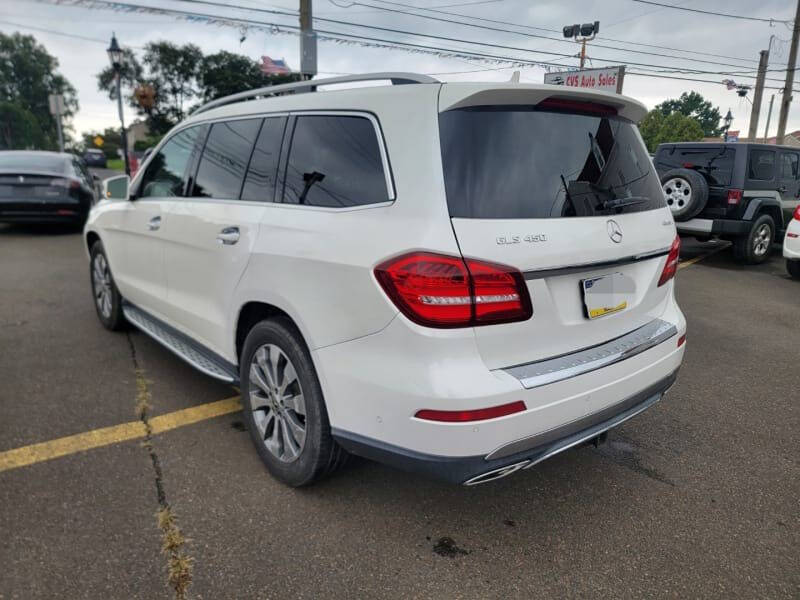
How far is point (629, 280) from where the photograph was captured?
2553mm

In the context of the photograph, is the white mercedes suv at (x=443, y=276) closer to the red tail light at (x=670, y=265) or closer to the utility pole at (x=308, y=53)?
the red tail light at (x=670, y=265)

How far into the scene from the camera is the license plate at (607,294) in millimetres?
2338

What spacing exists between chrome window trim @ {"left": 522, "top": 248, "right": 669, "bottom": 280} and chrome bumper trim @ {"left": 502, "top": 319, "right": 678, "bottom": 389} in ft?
1.05

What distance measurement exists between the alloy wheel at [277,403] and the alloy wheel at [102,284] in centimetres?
266

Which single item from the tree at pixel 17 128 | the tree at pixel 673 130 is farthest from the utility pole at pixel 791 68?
the tree at pixel 17 128

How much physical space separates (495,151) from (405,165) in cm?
34

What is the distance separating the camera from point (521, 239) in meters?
2.10

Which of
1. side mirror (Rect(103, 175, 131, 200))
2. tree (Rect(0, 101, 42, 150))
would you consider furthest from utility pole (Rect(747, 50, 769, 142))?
tree (Rect(0, 101, 42, 150))

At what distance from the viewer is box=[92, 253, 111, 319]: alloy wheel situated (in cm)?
495

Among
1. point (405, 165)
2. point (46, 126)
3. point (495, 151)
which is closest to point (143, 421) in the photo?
point (405, 165)

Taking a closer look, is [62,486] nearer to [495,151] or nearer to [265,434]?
[265,434]

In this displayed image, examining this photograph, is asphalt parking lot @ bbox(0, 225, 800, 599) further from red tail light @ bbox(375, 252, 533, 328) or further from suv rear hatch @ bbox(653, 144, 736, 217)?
suv rear hatch @ bbox(653, 144, 736, 217)

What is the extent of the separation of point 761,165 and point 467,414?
9.50 meters

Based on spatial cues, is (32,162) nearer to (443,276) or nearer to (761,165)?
(443,276)
